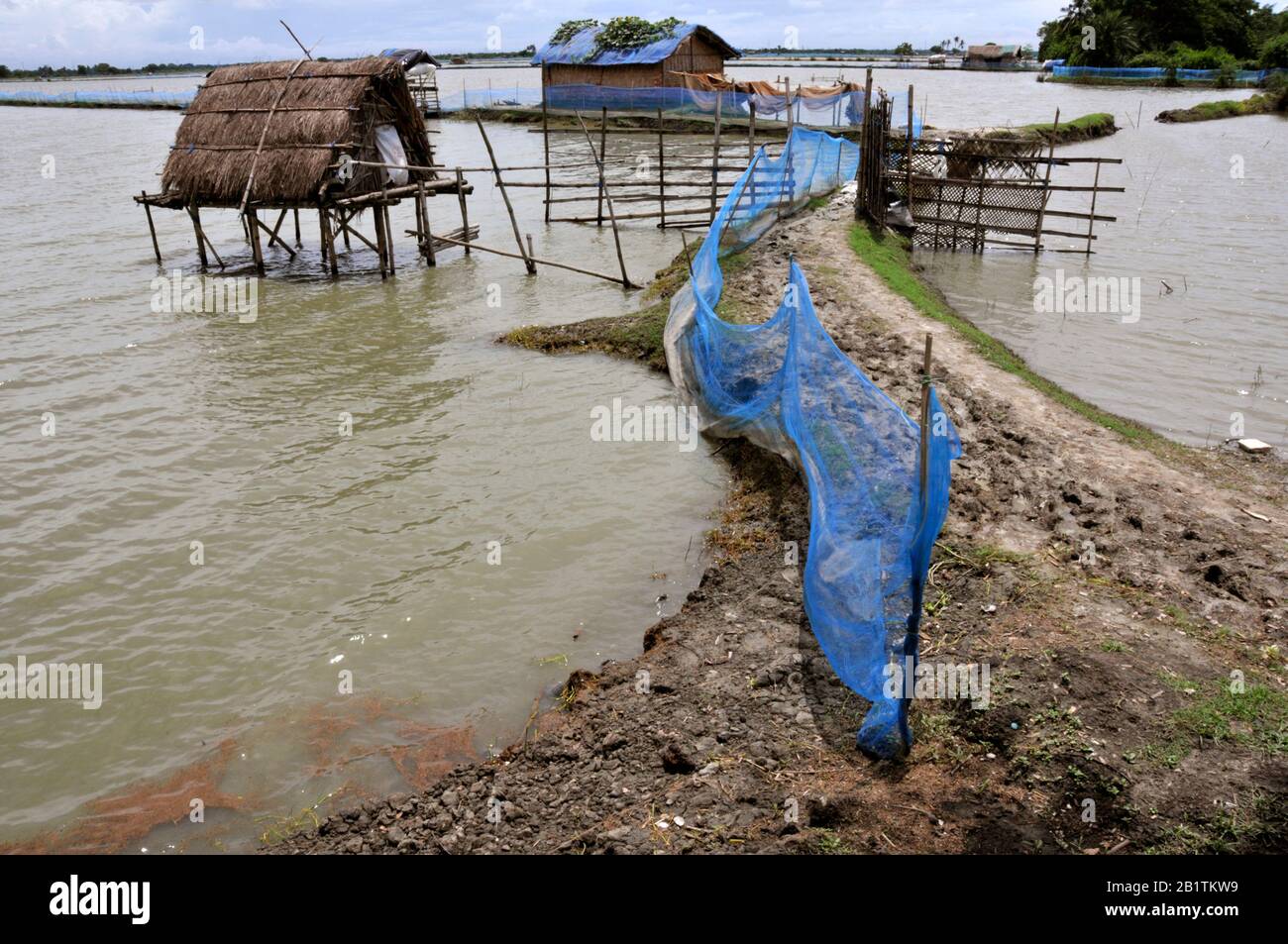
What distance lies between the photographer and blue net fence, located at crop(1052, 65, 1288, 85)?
59.9 m

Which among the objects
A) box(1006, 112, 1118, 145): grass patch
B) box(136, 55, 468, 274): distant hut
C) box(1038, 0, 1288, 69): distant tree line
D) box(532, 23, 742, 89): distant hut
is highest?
box(1038, 0, 1288, 69): distant tree line

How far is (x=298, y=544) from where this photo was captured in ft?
27.8

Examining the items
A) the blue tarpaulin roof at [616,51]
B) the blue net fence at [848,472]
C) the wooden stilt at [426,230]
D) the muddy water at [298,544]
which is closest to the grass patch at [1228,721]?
the blue net fence at [848,472]

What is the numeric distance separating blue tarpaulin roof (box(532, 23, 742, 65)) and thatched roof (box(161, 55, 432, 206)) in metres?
25.0

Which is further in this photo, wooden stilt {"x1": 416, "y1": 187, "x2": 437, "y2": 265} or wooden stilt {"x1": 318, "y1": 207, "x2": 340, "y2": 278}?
wooden stilt {"x1": 416, "y1": 187, "x2": 437, "y2": 265}

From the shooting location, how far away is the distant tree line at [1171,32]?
65938 millimetres

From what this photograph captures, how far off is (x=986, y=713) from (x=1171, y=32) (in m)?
83.7

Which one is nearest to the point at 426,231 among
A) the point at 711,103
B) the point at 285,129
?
the point at 285,129

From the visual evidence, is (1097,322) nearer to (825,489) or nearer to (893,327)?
(893,327)

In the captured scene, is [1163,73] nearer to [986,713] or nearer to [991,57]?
[991,57]

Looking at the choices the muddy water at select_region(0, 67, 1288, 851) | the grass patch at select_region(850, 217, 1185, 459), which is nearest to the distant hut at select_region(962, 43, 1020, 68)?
the muddy water at select_region(0, 67, 1288, 851)

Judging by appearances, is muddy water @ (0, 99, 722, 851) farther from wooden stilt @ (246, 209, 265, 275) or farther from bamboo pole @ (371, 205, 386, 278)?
wooden stilt @ (246, 209, 265, 275)

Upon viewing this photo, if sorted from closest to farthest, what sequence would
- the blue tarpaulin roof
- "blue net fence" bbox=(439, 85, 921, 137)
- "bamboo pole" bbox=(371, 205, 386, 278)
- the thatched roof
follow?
the thatched roof → "bamboo pole" bbox=(371, 205, 386, 278) → "blue net fence" bbox=(439, 85, 921, 137) → the blue tarpaulin roof

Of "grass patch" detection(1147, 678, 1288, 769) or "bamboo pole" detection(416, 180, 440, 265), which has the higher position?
"bamboo pole" detection(416, 180, 440, 265)
